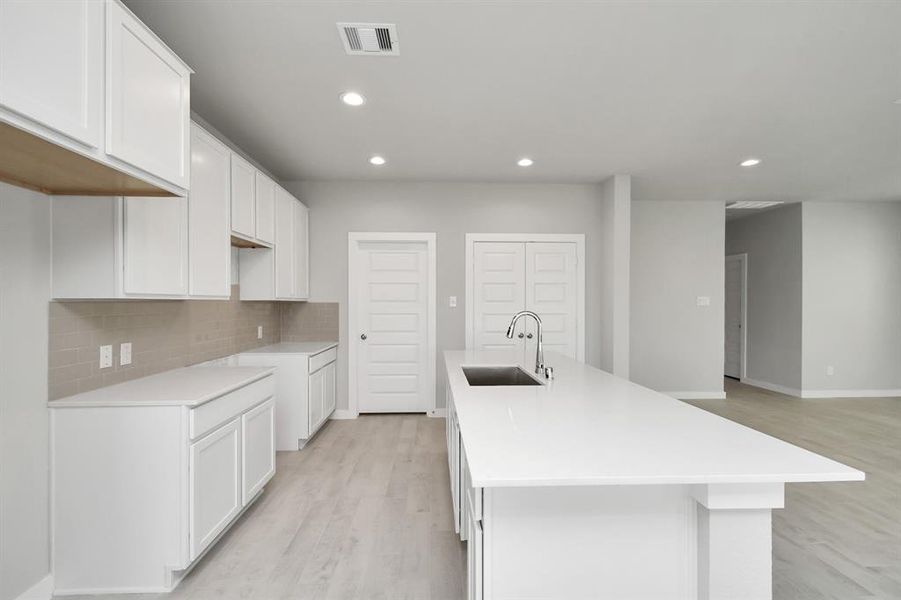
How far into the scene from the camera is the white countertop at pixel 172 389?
1.88 metres

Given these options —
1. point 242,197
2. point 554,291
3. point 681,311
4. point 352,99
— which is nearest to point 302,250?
point 242,197

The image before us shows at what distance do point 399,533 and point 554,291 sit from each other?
10.9 ft

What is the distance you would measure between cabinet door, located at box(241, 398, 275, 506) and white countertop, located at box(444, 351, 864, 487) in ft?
4.54

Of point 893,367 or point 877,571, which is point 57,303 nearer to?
point 877,571

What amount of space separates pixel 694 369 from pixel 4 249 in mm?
6627

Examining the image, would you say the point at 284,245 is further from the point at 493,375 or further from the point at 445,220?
the point at 493,375

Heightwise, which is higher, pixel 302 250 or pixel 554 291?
pixel 302 250

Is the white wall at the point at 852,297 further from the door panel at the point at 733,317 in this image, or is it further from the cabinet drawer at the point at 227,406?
the cabinet drawer at the point at 227,406

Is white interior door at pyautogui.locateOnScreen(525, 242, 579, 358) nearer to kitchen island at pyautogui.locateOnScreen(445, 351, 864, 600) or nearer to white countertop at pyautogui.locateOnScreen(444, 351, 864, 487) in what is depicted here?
white countertop at pyautogui.locateOnScreen(444, 351, 864, 487)

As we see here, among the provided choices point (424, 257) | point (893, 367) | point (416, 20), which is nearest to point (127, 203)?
point (416, 20)

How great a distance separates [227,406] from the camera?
2.25 meters

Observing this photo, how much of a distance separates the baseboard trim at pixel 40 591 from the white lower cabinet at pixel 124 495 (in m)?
0.02

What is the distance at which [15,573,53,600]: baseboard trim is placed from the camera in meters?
1.74

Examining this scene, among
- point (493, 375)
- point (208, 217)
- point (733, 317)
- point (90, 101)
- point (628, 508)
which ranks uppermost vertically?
point (90, 101)
